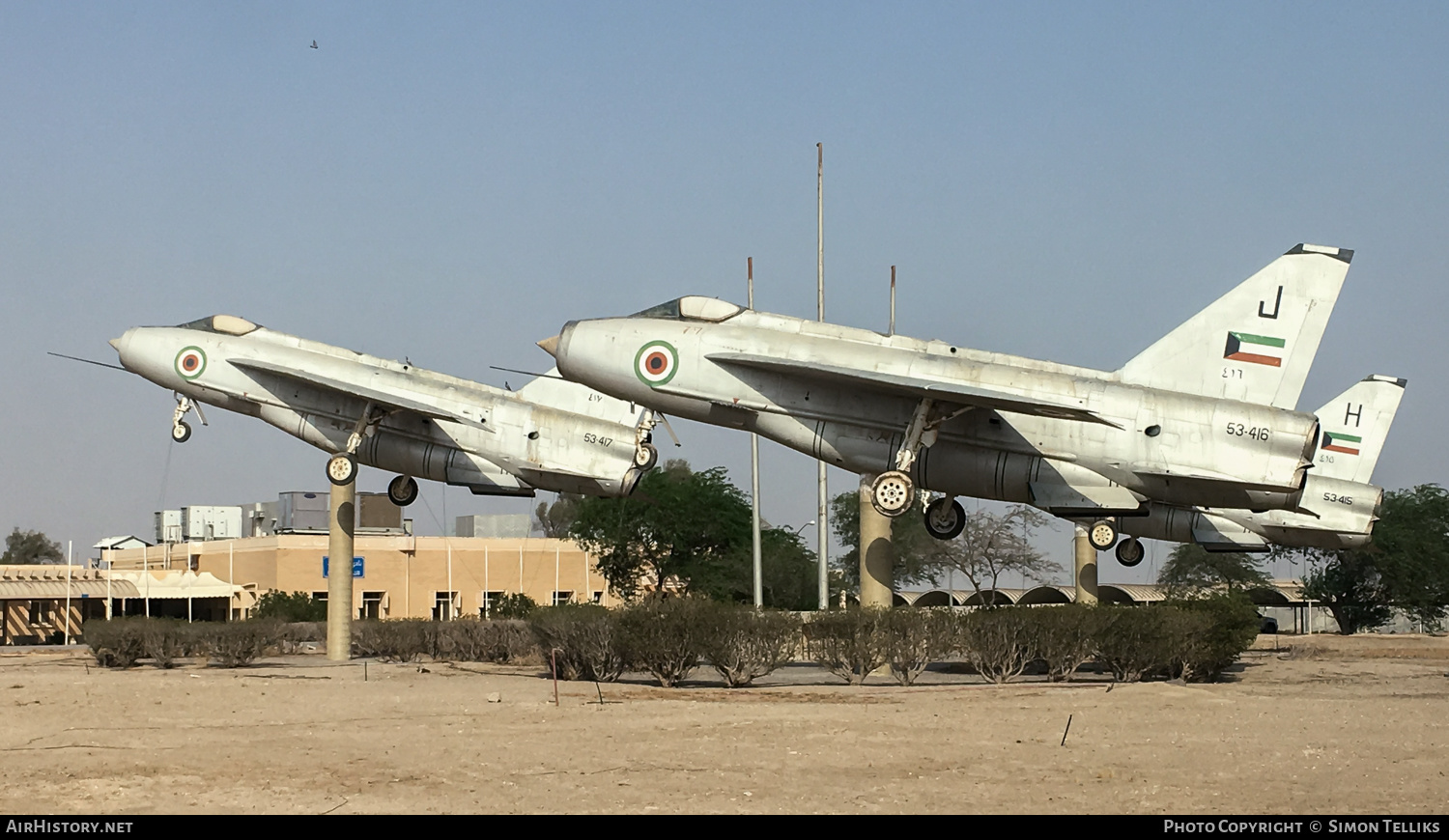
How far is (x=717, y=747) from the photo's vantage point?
61.3ft

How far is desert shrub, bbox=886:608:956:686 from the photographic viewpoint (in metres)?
31.0

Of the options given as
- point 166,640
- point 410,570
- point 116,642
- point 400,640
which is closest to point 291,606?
point 410,570

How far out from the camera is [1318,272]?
24781mm

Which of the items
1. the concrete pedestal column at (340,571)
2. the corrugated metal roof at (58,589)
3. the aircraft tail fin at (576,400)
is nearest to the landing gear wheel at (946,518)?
the aircraft tail fin at (576,400)

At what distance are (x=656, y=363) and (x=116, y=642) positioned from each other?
66.4 feet

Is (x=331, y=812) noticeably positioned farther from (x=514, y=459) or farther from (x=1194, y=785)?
(x=514, y=459)

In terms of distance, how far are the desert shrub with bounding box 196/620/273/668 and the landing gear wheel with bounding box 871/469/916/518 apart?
2137 centimetres

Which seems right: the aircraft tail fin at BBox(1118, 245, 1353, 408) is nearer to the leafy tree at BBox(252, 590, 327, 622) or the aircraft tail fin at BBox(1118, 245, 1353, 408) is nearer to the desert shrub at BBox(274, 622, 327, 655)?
the desert shrub at BBox(274, 622, 327, 655)

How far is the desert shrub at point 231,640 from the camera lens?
39.6 m

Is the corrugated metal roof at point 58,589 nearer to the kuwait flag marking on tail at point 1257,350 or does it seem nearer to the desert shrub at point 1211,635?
the desert shrub at point 1211,635

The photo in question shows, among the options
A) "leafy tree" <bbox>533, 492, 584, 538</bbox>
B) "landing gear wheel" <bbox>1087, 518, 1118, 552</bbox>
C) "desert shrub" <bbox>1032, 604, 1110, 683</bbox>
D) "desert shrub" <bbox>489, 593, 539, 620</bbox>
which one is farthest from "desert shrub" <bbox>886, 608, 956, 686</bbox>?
"leafy tree" <bbox>533, 492, 584, 538</bbox>

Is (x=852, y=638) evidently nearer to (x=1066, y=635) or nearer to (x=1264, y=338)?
(x=1066, y=635)

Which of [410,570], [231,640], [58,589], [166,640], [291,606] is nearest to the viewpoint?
[166,640]

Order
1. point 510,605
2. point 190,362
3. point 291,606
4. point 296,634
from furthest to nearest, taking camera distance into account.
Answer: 1. point 291,606
2. point 510,605
3. point 296,634
4. point 190,362
